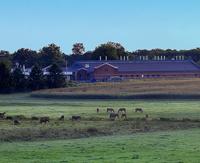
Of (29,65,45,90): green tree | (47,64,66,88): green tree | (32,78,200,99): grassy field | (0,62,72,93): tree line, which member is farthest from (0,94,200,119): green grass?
(47,64,66,88): green tree

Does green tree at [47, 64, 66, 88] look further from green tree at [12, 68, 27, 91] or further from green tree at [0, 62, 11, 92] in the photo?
green tree at [0, 62, 11, 92]

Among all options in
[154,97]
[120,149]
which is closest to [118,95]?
[154,97]

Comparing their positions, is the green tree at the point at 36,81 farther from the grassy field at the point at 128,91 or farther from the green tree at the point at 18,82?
the grassy field at the point at 128,91

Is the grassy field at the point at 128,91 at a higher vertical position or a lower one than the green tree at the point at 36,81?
lower

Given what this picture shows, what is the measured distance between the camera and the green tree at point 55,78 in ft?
457

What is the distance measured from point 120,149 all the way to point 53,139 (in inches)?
430

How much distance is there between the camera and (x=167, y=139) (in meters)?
34.3

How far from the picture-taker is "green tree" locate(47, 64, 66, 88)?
457 feet

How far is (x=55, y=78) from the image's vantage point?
141625 millimetres

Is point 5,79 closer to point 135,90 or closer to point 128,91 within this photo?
point 128,91

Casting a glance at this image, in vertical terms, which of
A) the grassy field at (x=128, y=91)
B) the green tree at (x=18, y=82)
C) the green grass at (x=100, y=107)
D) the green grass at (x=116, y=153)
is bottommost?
the green grass at (x=116, y=153)

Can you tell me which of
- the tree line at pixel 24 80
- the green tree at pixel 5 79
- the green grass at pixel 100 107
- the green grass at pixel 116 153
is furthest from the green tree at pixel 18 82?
the green grass at pixel 116 153

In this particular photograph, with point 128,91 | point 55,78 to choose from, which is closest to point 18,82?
point 55,78

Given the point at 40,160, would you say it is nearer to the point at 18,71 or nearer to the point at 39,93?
the point at 39,93
